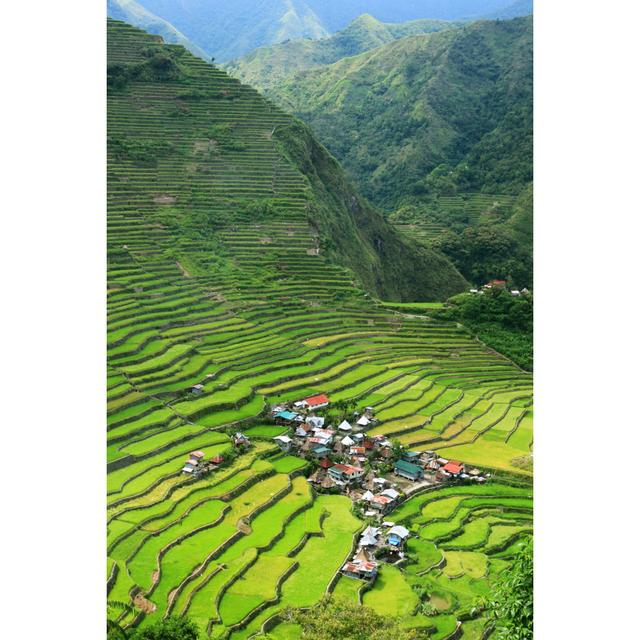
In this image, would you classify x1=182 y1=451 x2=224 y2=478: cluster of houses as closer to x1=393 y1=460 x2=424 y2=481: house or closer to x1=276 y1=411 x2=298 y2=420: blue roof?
x1=276 y1=411 x2=298 y2=420: blue roof

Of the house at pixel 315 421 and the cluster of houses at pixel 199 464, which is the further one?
the house at pixel 315 421

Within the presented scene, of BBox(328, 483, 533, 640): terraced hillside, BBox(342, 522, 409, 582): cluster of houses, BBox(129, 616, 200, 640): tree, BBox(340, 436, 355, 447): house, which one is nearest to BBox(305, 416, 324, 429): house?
BBox(340, 436, 355, 447): house

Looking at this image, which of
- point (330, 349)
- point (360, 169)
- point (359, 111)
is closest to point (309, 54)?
point (359, 111)

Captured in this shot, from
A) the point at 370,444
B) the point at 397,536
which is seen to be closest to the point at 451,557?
the point at 397,536

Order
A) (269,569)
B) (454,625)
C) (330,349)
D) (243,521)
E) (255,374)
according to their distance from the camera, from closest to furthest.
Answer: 1. (454,625)
2. (269,569)
3. (243,521)
4. (255,374)
5. (330,349)

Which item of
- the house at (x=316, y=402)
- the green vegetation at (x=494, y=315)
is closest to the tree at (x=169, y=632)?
the house at (x=316, y=402)

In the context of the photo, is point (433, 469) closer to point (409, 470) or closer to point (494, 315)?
point (409, 470)

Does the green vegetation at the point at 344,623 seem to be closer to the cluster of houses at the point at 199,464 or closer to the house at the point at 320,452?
the cluster of houses at the point at 199,464
